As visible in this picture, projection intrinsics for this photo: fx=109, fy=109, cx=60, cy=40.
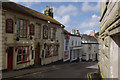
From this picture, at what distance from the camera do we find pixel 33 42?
16000 mm

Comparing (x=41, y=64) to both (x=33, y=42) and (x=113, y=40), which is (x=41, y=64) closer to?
(x=33, y=42)

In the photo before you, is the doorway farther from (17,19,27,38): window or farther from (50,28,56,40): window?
(50,28,56,40): window

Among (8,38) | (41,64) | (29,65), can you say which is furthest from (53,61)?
(8,38)

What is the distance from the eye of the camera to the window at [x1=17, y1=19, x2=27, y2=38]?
44.5 ft

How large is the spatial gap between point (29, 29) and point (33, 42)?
6.64ft

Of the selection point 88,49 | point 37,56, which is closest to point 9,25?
point 37,56

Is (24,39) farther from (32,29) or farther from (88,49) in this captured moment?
(88,49)

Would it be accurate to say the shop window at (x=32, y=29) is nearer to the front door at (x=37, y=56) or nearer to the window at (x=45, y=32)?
the window at (x=45, y=32)

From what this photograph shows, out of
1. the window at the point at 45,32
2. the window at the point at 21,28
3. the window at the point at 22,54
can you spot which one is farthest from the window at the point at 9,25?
the window at the point at 45,32

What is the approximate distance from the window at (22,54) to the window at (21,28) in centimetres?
171

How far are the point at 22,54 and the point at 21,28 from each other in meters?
3.34

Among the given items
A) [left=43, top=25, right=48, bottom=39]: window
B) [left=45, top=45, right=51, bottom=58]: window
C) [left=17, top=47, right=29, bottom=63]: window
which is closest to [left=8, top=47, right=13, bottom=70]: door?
[left=17, top=47, right=29, bottom=63]: window

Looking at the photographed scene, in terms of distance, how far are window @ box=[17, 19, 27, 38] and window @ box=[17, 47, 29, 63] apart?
171 centimetres

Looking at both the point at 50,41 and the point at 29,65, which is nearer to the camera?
the point at 29,65
